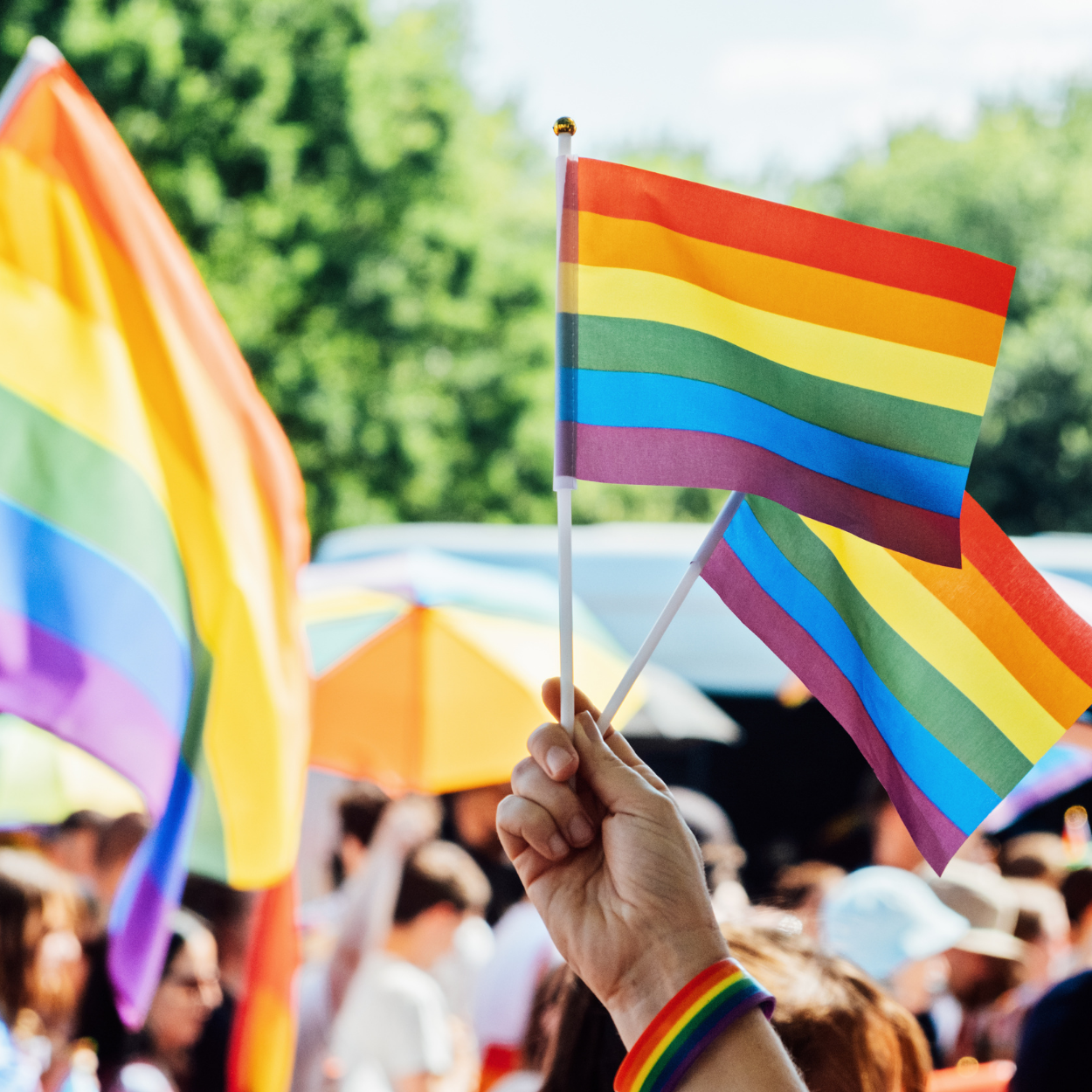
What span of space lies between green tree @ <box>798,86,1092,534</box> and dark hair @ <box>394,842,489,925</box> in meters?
17.4

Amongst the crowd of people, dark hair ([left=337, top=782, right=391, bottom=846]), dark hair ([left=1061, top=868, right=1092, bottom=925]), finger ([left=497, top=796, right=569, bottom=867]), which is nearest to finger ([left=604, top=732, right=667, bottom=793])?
the crowd of people

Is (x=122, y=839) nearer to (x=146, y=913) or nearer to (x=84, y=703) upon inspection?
(x=146, y=913)

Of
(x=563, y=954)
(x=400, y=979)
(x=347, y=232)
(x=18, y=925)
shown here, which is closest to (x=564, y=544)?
(x=563, y=954)

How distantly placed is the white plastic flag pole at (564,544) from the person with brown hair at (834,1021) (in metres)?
0.64

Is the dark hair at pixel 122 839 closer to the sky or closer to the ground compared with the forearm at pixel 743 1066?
closer to the ground

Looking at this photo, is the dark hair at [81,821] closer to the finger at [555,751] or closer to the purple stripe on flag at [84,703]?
the purple stripe on flag at [84,703]

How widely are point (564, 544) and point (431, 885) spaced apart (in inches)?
105

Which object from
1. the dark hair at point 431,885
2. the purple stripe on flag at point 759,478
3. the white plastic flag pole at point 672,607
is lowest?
the dark hair at point 431,885

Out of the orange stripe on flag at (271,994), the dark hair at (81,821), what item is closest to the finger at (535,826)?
the orange stripe on flag at (271,994)

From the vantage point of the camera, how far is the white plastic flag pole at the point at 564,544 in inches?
57.6

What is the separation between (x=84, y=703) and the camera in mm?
2559

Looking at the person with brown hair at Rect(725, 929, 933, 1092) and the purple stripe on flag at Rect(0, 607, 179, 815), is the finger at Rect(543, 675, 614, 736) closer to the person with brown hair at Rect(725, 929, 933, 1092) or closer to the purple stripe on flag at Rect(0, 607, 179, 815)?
the person with brown hair at Rect(725, 929, 933, 1092)

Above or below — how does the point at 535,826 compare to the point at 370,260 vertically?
below

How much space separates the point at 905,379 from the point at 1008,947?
3212mm
